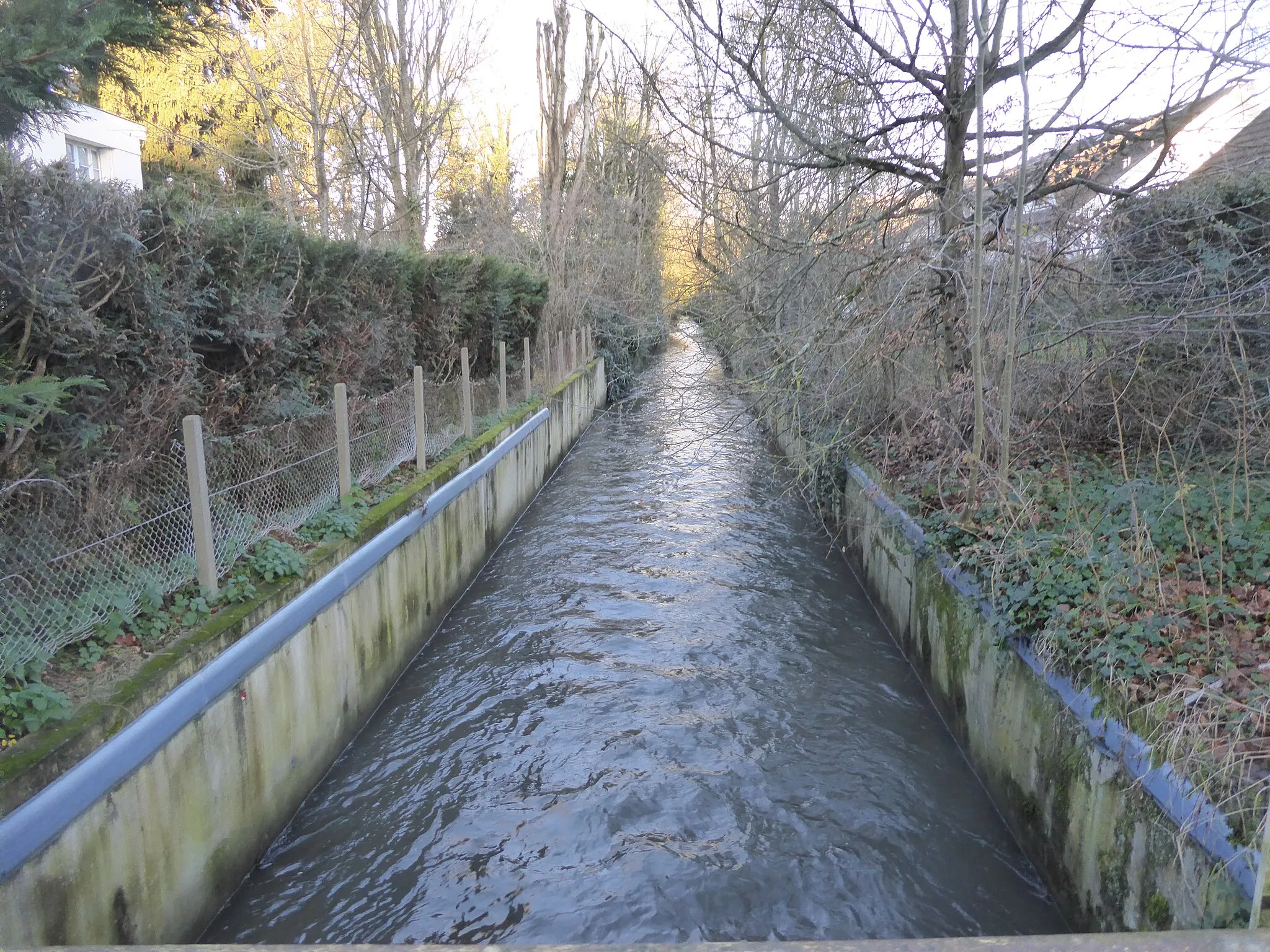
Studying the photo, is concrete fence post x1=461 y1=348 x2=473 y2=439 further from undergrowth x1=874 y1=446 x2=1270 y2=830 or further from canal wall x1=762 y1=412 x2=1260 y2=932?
undergrowth x1=874 y1=446 x2=1270 y2=830

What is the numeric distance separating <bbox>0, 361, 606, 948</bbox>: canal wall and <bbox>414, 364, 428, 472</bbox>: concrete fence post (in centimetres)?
110

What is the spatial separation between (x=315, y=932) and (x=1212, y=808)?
13.2ft

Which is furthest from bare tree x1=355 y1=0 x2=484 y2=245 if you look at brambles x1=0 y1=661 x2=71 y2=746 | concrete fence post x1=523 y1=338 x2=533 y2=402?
brambles x1=0 y1=661 x2=71 y2=746

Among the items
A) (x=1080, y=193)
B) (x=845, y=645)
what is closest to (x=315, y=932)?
(x=845, y=645)

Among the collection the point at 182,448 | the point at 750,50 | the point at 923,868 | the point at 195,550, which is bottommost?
the point at 923,868

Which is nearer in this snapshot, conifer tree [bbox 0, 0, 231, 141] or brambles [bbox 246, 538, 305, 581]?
conifer tree [bbox 0, 0, 231, 141]

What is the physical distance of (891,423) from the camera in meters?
9.70

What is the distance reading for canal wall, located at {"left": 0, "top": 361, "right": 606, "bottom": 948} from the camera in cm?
333

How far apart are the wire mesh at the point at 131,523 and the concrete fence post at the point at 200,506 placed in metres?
0.09

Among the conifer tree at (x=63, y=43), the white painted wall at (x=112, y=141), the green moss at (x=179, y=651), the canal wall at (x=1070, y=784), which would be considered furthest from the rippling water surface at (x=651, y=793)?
the white painted wall at (x=112, y=141)

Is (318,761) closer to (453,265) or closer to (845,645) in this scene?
(845,645)

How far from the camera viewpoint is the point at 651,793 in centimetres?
560

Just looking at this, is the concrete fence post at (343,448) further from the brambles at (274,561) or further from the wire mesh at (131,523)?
the brambles at (274,561)

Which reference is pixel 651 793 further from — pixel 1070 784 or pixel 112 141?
pixel 112 141
